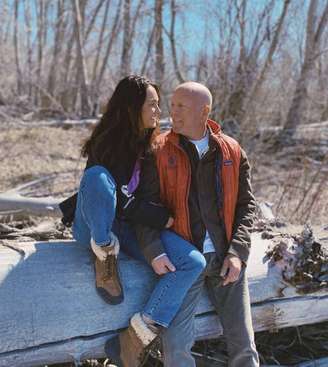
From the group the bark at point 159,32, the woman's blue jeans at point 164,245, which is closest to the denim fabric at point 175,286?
the woman's blue jeans at point 164,245

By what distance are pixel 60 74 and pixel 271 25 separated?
23.4 feet

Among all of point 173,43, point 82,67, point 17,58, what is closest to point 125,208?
point 173,43

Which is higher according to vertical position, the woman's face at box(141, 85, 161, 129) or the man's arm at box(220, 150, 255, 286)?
the woman's face at box(141, 85, 161, 129)

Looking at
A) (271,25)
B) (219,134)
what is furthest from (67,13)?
(219,134)

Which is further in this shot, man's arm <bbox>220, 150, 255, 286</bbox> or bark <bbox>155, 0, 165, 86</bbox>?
bark <bbox>155, 0, 165, 86</bbox>

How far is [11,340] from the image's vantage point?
2.46 metres

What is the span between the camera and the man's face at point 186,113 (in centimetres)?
261

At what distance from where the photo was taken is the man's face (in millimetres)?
2611

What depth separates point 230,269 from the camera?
2623 mm

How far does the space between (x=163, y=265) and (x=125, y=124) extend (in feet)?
2.32

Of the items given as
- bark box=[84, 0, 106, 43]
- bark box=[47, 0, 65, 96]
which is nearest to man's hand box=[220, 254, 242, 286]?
bark box=[47, 0, 65, 96]

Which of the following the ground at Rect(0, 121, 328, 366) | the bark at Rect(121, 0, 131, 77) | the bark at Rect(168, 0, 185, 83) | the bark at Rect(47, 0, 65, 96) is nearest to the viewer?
the ground at Rect(0, 121, 328, 366)

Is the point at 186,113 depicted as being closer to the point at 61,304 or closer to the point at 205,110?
the point at 205,110

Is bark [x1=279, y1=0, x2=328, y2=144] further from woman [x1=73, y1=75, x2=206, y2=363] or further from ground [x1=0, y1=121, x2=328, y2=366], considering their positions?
woman [x1=73, y1=75, x2=206, y2=363]
